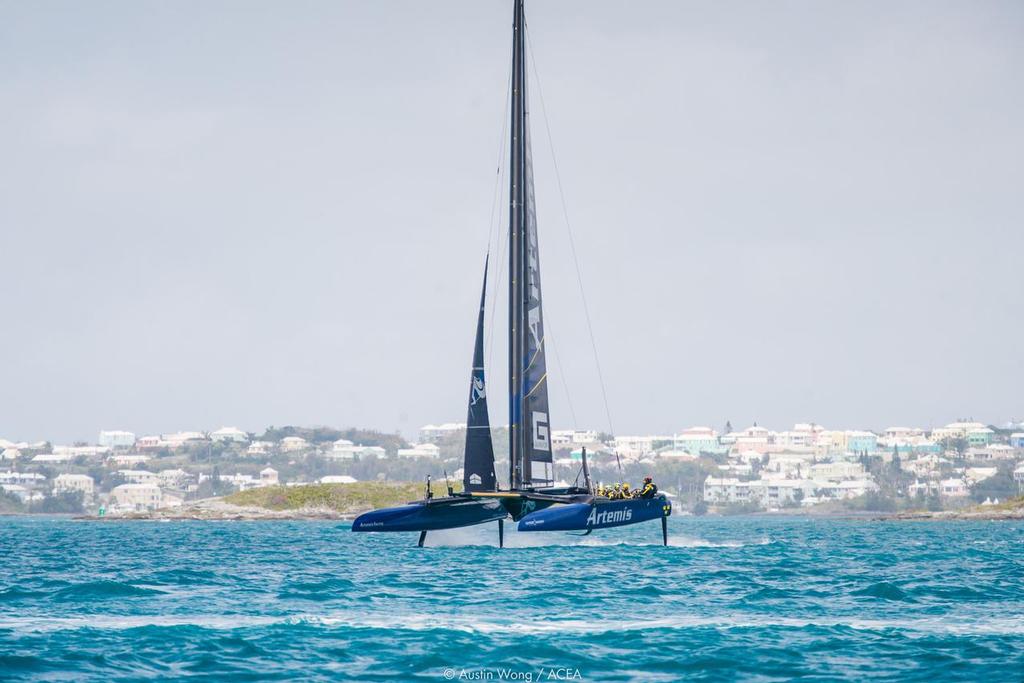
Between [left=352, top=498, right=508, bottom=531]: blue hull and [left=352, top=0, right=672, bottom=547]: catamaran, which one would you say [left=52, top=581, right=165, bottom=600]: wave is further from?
[left=352, top=498, right=508, bottom=531]: blue hull

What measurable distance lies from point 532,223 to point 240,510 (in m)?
93.0

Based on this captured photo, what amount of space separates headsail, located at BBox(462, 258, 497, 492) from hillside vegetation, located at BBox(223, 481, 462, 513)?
86.9 m

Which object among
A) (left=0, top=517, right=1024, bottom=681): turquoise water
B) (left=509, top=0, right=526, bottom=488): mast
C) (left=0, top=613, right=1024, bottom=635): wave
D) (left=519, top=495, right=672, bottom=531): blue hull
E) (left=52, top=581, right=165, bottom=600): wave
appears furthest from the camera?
(left=509, top=0, right=526, bottom=488): mast

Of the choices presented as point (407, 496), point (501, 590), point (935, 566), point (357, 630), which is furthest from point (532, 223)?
point (407, 496)

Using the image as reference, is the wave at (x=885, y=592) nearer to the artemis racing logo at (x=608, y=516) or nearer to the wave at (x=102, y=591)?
the artemis racing logo at (x=608, y=516)

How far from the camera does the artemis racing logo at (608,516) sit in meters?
37.4

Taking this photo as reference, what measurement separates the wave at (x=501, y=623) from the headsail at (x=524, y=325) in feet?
50.9

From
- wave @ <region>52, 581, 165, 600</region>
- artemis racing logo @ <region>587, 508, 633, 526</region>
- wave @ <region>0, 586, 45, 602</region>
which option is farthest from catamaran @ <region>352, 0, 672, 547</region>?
wave @ <region>0, 586, 45, 602</region>

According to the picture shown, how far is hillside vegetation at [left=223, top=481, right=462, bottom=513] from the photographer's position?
128375 millimetres

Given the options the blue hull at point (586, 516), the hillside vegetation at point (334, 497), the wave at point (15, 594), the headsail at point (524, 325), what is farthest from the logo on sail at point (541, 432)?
the hillside vegetation at point (334, 497)

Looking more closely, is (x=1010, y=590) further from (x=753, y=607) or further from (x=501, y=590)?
(x=501, y=590)

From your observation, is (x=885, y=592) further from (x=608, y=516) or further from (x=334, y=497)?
(x=334, y=497)

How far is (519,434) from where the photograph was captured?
40531mm

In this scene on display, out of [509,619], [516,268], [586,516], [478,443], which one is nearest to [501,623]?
[509,619]
